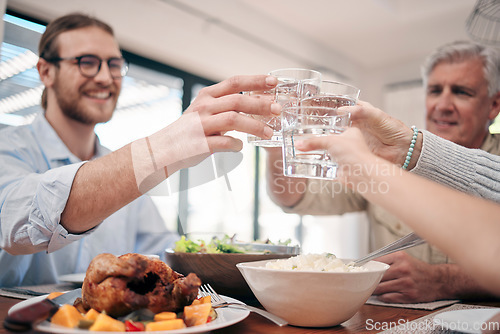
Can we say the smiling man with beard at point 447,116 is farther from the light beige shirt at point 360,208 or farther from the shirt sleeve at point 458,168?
the shirt sleeve at point 458,168

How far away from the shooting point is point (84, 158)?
2035 millimetres

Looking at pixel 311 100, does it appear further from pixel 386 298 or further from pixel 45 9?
pixel 45 9

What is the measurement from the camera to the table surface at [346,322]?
2.25 ft

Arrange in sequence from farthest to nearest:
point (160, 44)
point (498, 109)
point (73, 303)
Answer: point (160, 44)
point (498, 109)
point (73, 303)

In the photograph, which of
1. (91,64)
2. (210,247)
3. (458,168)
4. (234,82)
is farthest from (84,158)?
(458,168)

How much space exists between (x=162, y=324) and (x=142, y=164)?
0.50 metres

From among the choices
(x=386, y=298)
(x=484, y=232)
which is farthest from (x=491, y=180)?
(x=484, y=232)

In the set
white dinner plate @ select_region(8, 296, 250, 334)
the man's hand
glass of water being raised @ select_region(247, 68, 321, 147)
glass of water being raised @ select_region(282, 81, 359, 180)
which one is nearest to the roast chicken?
white dinner plate @ select_region(8, 296, 250, 334)

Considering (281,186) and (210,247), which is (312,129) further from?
(281,186)

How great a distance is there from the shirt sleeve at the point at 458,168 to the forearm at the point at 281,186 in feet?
2.85

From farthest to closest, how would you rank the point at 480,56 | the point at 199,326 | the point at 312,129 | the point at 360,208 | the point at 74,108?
1. the point at 360,208
2. the point at 480,56
3. the point at 74,108
4. the point at 312,129
5. the point at 199,326

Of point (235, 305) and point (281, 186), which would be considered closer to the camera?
point (235, 305)

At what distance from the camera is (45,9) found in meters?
2.76

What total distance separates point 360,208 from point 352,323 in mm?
1782
